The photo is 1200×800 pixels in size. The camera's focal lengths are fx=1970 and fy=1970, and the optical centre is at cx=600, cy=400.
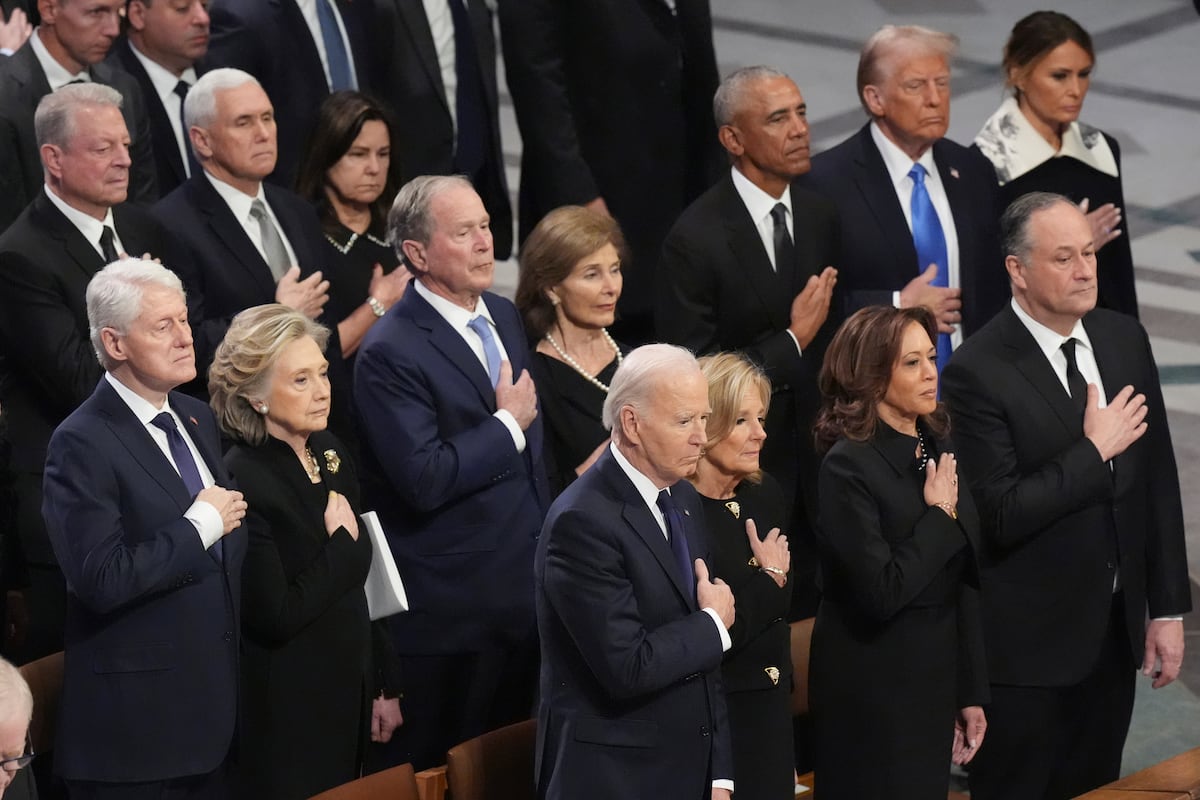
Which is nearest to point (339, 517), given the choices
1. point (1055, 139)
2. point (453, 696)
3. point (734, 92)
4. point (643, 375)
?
point (453, 696)

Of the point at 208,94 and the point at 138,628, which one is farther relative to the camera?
the point at 208,94

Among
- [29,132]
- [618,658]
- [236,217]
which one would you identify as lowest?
[618,658]

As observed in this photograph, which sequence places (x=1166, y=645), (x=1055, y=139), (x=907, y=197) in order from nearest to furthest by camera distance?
1. (x=1166, y=645)
2. (x=907, y=197)
3. (x=1055, y=139)

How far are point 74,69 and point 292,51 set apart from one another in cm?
76

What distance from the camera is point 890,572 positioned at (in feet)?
14.6

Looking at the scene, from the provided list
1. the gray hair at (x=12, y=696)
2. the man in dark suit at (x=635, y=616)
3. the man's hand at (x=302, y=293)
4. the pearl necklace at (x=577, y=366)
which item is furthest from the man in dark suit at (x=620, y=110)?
the gray hair at (x=12, y=696)

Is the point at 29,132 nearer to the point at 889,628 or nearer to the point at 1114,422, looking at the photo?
the point at 889,628

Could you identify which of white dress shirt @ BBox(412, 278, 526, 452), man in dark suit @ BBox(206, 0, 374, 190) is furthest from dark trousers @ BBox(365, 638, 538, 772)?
man in dark suit @ BBox(206, 0, 374, 190)

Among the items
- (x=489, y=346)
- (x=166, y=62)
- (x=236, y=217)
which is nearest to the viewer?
(x=489, y=346)

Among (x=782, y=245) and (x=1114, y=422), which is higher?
(x=782, y=245)

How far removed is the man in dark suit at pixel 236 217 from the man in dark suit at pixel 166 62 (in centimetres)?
79

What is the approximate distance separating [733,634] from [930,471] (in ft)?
2.15

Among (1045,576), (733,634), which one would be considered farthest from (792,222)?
(733,634)

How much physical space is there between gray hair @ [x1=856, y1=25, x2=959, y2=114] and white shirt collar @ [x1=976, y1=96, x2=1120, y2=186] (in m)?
0.38
